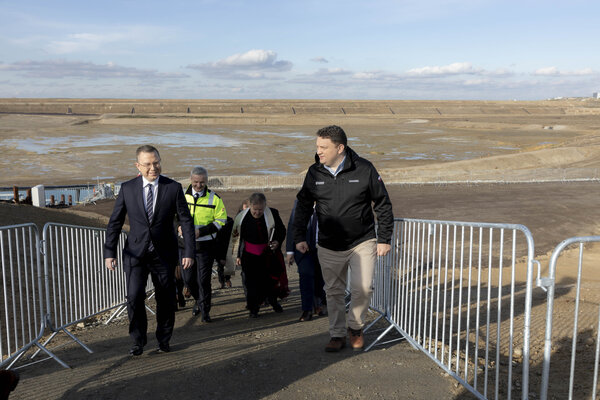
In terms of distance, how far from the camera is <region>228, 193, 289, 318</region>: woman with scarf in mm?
6559

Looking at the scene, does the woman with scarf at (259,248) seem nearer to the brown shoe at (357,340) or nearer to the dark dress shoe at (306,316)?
the dark dress shoe at (306,316)

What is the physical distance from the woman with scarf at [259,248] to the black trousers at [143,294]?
174 cm

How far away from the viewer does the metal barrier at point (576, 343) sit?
305cm

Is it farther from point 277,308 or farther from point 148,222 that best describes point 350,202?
point 277,308

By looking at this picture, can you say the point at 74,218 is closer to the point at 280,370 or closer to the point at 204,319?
the point at 204,319

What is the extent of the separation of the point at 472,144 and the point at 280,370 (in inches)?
2048

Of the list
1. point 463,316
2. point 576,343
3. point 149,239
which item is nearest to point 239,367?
point 149,239

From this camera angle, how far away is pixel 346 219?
462 cm

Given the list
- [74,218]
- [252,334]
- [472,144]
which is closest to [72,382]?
[252,334]

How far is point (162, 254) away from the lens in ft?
15.7

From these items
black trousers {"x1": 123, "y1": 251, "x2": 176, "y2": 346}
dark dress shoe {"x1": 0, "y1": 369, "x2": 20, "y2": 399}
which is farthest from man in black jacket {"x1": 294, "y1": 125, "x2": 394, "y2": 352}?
dark dress shoe {"x1": 0, "y1": 369, "x2": 20, "y2": 399}

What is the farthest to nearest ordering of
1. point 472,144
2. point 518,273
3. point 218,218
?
point 472,144 < point 518,273 < point 218,218

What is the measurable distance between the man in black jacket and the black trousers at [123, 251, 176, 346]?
1.29 metres

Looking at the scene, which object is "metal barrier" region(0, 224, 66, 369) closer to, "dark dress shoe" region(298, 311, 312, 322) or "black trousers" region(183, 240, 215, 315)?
"black trousers" region(183, 240, 215, 315)
